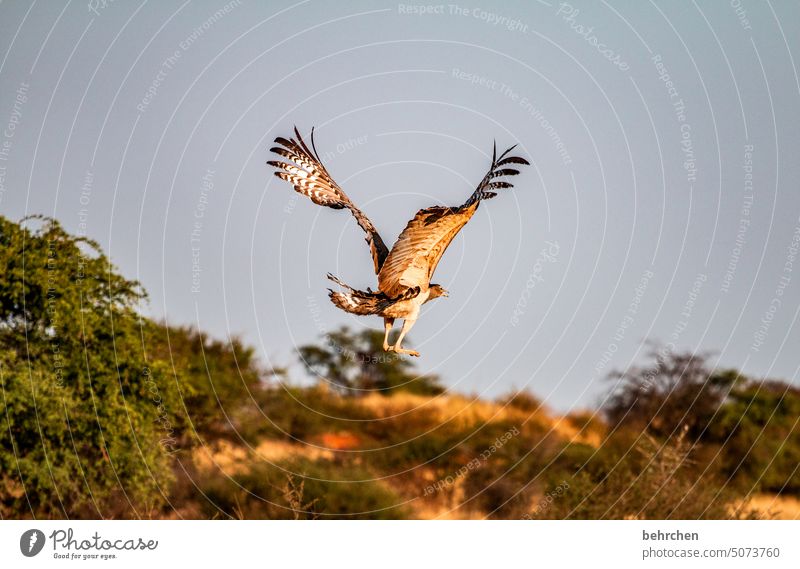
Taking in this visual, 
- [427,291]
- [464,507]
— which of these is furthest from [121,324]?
[464,507]

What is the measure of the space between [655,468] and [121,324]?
12313 millimetres

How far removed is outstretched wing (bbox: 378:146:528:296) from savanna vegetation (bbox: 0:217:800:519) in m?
8.06

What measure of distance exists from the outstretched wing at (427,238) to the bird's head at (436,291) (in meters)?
0.22

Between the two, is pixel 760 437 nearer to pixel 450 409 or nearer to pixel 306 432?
pixel 450 409

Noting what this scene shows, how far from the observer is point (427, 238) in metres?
13.5

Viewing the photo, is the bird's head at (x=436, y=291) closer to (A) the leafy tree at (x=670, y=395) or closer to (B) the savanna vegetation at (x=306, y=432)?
(B) the savanna vegetation at (x=306, y=432)

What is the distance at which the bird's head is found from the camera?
1424cm

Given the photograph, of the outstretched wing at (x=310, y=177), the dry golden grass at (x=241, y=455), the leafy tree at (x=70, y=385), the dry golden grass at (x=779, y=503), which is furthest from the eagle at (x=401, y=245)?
the dry golden grass at (x=779, y=503)

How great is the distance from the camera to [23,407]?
2306 centimetres

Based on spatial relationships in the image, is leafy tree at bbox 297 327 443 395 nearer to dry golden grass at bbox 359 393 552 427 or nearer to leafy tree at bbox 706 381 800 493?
dry golden grass at bbox 359 393 552 427

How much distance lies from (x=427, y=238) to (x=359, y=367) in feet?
127
